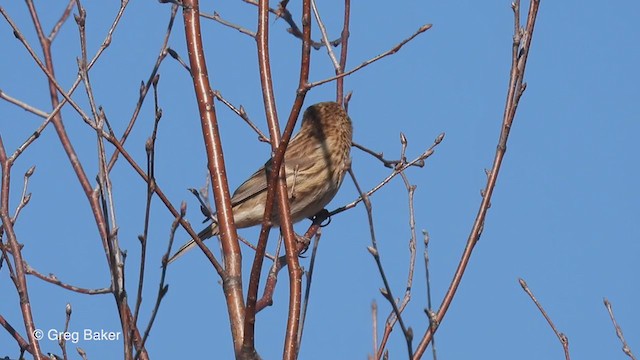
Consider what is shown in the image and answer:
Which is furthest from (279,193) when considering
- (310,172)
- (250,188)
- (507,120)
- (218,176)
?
(250,188)

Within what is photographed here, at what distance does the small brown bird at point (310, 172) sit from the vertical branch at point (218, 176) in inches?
121

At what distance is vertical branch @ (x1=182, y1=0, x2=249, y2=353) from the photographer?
3.50 meters

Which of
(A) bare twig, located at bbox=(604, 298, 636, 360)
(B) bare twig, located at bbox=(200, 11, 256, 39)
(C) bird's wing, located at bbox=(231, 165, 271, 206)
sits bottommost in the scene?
(A) bare twig, located at bbox=(604, 298, 636, 360)

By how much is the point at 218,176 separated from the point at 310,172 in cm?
380

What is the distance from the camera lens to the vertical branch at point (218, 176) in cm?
350

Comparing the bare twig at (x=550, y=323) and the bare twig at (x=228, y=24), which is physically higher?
the bare twig at (x=228, y=24)

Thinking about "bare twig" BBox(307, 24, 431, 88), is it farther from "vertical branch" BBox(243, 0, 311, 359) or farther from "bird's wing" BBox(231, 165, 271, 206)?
"bird's wing" BBox(231, 165, 271, 206)

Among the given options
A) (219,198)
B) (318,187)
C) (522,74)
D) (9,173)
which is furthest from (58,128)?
(318,187)

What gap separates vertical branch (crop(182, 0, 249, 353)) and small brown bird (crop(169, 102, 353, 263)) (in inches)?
121

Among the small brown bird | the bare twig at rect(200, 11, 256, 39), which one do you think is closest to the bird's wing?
the small brown bird

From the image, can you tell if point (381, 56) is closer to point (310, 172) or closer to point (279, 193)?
point (279, 193)

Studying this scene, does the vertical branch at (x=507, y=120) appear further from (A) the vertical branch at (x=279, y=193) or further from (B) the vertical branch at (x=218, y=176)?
(B) the vertical branch at (x=218, y=176)

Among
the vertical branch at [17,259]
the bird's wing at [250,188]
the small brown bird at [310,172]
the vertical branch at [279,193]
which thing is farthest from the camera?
the bird's wing at [250,188]

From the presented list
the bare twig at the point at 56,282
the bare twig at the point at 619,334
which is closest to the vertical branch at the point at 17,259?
the bare twig at the point at 56,282
